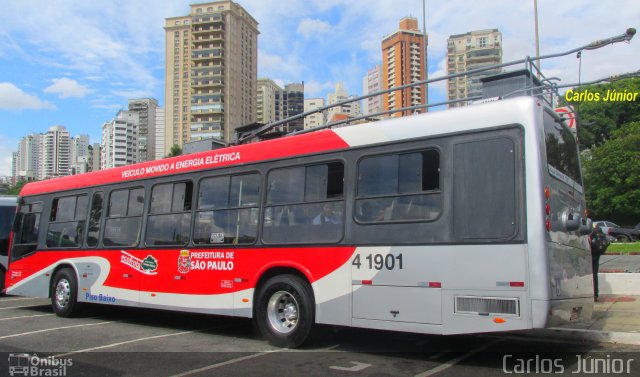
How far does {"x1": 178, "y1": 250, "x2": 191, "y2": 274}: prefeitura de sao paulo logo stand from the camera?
864cm

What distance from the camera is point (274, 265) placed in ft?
24.3

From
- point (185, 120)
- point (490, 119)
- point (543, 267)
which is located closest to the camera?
point (543, 267)

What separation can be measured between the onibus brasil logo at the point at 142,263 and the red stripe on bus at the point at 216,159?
155 cm

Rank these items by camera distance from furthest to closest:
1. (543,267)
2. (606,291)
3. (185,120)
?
(185,120) < (606,291) < (543,267)

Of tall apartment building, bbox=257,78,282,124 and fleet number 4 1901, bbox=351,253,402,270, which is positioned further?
tall apartment building, bbox=257,78,282,124

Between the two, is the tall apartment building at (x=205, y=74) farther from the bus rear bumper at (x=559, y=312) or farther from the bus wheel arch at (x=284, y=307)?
the bus rear bumper at (x=559, y=312)

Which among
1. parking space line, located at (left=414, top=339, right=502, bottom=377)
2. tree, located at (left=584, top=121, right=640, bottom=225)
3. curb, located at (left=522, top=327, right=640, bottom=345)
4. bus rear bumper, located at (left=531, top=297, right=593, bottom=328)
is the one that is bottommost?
parking space line, located at (left=414, top=339, right=502, bottom=377)

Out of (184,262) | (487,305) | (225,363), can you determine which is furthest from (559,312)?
(184,262)

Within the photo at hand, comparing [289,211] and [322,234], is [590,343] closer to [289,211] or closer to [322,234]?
[322,234]

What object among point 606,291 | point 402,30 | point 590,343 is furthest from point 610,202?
point 590,343

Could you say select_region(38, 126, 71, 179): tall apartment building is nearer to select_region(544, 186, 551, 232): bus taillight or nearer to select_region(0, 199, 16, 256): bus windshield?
select_region(0, 199, 16, 256): bus windshield

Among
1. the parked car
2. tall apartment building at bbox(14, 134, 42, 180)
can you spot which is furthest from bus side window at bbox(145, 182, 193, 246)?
tall apartment building at bbox(14, 134, 42, 180)

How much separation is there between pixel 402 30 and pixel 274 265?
18.4 m

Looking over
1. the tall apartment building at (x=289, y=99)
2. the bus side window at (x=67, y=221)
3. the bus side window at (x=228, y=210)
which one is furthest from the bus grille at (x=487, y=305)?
the tall apartment building at (x=289, y=99)
